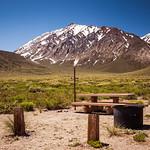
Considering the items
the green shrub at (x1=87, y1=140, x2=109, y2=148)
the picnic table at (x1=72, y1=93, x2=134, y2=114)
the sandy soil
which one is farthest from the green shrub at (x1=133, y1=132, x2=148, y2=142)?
the picnic table at (x1=72, y1=93, x2=134, y2=114)

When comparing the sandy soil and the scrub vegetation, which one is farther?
the scrub vegetation

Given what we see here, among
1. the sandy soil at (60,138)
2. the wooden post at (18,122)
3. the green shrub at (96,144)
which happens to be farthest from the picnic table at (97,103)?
the green shrub at (96,144)

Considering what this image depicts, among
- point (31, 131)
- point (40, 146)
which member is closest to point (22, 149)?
point (40, 146)

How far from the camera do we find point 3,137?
1176 cm

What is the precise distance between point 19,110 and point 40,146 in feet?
6.21

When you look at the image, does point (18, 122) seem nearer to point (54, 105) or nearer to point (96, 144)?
point (96, 144)

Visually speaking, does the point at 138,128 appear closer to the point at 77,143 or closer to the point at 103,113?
the point at 77,143

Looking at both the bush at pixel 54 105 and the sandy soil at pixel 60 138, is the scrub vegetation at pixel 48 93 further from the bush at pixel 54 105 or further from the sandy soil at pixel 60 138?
the sandy soil at pixel 60 138

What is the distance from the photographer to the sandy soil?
10.5 m

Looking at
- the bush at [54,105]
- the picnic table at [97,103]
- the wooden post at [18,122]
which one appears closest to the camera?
the wooden post at [18,122]

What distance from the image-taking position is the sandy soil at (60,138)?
34.4 ft

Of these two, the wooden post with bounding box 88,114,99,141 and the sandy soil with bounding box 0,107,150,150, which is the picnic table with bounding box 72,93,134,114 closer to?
the sandy soil with bounding box 0,107,150,150

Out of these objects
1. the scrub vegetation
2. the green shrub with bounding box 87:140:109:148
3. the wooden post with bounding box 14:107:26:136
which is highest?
the wooden post with bounding box 14:107:26:136

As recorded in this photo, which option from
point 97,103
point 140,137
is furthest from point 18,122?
point 97,103
